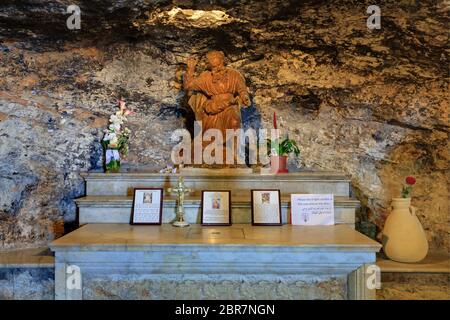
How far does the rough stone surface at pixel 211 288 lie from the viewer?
2.46 m

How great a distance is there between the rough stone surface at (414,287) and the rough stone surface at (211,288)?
578mm

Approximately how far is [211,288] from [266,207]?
0.78 m

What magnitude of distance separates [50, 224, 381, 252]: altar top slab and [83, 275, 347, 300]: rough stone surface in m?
0.24

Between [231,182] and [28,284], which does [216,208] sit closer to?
[231,182]

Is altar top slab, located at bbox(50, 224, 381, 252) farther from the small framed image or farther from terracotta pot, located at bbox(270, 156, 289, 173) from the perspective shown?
terracotta pot, located at bbox(270, 156, 289, 173)

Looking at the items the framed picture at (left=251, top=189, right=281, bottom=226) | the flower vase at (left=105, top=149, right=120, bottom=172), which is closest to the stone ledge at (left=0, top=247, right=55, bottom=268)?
the flower vase at (left=105, top=149, right=120, bottom=172)

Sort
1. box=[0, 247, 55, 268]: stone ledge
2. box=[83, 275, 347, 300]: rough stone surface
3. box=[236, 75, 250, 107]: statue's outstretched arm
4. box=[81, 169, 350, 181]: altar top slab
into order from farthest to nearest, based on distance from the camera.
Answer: box=[236, 75, 250, 107]: statue's outstretched arm → box=[81, 169, 350, 181]: altar top slab → box=[0, 247, 55, 268]: stone ledge → box=[83, 275, 347, 300]: rough stone surface

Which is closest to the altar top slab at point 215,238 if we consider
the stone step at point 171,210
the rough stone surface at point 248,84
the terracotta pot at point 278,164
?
the stone step at point 171,210

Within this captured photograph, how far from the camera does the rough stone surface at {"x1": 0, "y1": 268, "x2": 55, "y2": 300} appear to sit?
281cm

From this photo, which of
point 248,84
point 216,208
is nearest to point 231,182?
point 216,208

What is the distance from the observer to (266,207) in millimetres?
2951
